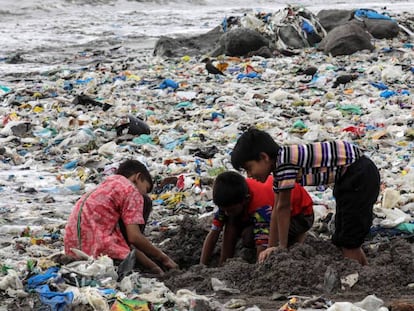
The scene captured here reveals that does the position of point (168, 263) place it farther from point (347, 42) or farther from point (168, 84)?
point (347, 42)

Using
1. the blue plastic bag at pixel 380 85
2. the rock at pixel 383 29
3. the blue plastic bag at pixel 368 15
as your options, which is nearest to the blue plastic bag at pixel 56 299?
the blue plastic bag at pixel 380 85

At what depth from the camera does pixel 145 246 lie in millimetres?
4469

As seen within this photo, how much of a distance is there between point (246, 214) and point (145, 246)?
726mm

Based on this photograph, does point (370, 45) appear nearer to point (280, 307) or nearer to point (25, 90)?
point (25, 90)

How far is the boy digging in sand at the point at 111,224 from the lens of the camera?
4.39 meters

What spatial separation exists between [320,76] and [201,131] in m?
3.65

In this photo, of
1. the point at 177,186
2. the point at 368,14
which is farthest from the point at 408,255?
the point at 368,14

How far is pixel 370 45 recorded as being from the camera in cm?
1406

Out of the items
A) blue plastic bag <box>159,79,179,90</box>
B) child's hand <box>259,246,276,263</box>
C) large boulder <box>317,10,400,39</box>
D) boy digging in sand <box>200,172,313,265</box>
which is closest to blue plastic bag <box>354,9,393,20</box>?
large boulder <box>317,10,400,39</box>

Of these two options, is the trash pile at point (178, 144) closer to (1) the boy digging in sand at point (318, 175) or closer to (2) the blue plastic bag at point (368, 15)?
(1) the boy digging in sand at point (318, 175)

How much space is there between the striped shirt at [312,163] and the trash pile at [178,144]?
397mm

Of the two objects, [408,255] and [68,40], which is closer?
[408,255]

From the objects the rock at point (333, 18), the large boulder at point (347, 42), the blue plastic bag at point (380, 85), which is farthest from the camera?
the rock at point (333, 18)

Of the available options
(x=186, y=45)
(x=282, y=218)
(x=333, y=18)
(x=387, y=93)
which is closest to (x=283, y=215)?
(x=282, y=218)
